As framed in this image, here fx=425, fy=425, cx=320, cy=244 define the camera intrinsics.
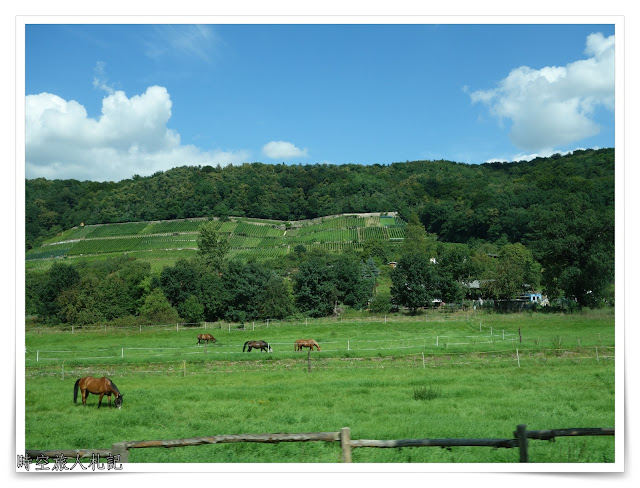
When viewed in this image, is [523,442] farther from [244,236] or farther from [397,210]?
[397,210]

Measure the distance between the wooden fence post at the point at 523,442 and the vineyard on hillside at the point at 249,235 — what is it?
165ft

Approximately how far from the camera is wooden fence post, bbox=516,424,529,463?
5228 millimetres

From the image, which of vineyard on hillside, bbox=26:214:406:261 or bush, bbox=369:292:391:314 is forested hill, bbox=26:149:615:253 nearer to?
vineyard on hillside, bbox=26:214:406:261

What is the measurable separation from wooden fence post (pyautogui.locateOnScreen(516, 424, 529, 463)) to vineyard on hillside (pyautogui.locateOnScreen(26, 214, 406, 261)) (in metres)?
50.1

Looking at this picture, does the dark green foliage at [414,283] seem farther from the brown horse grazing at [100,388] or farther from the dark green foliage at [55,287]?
the brown horse grazing at [100,388]

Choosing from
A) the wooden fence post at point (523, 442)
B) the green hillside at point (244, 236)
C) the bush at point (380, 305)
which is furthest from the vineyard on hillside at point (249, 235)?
the wooden fence post at point (523, 442)

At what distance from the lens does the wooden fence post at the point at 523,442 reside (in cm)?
523

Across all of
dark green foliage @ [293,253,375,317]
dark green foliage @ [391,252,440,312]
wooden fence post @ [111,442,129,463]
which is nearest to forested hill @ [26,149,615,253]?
dark green foliage @ [391,252,440,312]

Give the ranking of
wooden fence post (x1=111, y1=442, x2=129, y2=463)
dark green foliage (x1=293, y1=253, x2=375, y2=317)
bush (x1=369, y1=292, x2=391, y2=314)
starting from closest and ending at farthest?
wooden fence post (x1=111, y1=442, x2=129, y2=463)
bush (x1=369, y1=292, x2=391, y2=314)
dark green foliage (x1=293, y1=253, x2=375, y2=317)

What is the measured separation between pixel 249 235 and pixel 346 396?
58401mm

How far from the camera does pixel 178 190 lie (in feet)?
217

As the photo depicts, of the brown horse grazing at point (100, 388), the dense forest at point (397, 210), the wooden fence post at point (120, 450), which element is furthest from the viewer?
the dense forest at point (397, 210)

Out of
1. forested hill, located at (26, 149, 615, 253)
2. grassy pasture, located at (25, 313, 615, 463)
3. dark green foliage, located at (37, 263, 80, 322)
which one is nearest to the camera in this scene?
grassy pasture, located at (25, 313, 615, 463)
